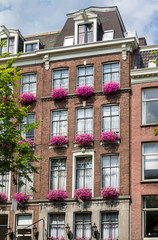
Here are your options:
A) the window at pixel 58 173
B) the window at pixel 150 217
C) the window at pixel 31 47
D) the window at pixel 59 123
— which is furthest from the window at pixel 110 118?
the window at pixel 31 47

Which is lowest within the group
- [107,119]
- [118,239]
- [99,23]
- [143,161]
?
[118,239]

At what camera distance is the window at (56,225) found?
32000 mm

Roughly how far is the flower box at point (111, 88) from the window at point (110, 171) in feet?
14.0

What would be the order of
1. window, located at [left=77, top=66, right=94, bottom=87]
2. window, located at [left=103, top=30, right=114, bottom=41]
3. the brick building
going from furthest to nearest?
1. window, located at [left=103, top=30, right=114, bottom=41]
2. window, located at [left=77, top=66, right=94, bottom=87]
3. the brick building

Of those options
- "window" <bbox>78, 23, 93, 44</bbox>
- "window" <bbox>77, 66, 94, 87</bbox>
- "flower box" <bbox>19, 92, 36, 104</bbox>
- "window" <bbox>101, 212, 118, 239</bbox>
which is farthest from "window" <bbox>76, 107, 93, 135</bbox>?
"window" <bbox>101, 212, 118, 239</bbox>

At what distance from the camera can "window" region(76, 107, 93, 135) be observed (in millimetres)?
33062

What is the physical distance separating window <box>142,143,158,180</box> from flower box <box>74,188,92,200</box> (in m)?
3.65

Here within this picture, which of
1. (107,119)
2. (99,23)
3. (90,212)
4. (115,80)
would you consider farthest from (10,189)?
(99,23)

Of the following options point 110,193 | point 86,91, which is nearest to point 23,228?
point 110,193

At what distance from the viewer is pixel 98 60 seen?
33781 mm

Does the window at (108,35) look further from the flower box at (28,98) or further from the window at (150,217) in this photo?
the window at (150,217)

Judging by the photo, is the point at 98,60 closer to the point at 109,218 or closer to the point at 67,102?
the point at 67,102

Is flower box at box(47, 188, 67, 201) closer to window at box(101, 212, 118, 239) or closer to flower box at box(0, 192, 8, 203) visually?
window at box(101, 212, 118, 239)

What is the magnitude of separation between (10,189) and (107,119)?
8337 millimetres
